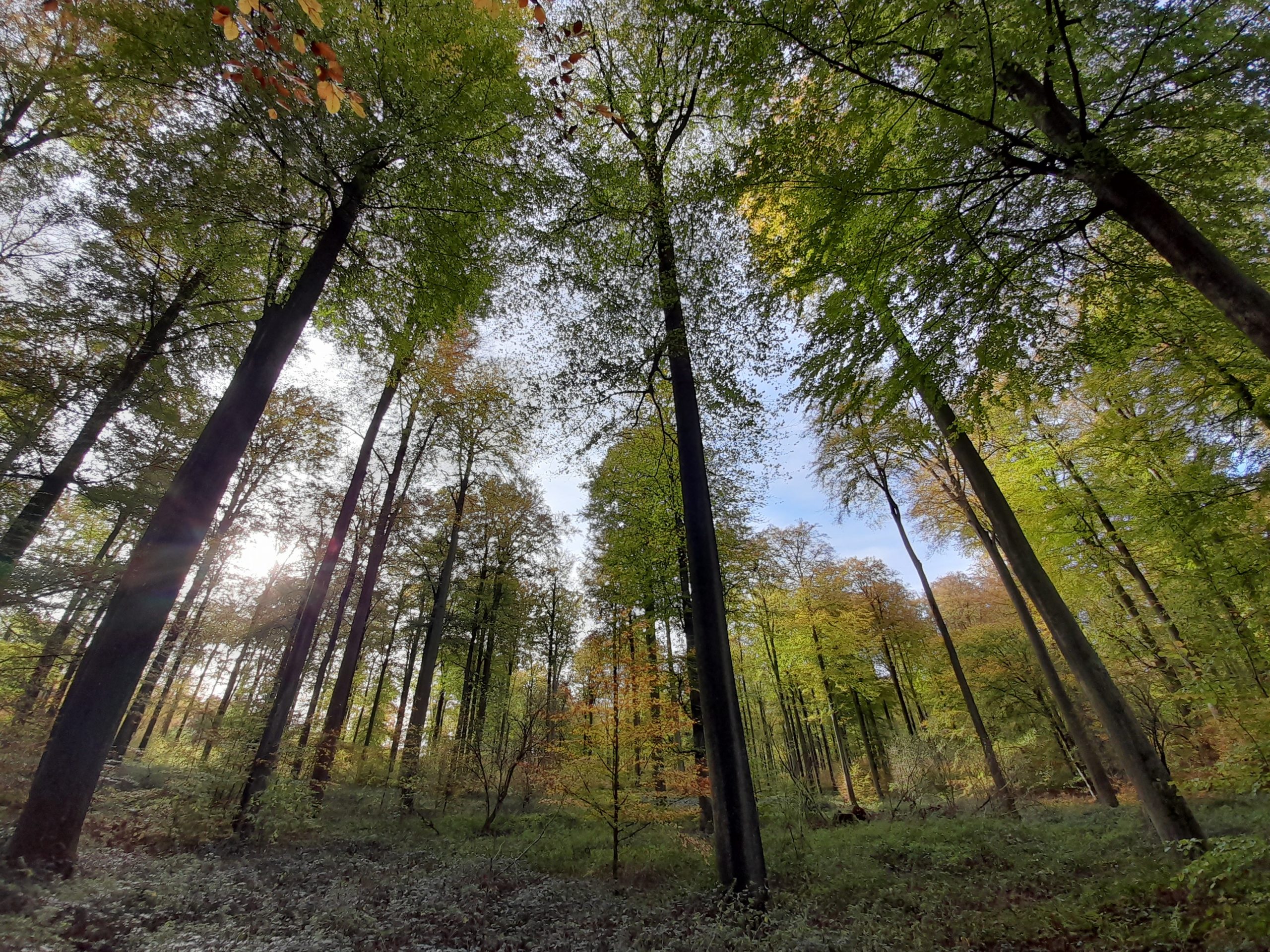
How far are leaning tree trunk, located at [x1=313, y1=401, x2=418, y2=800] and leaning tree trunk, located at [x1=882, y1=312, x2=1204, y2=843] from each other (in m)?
10.6

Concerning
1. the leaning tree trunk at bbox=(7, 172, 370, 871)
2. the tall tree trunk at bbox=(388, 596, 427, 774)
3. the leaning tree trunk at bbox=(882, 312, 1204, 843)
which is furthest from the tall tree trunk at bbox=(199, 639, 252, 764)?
the leaning tree trunk at bbox=(882, 312, 1204, 843)

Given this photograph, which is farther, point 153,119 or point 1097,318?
point 153,119

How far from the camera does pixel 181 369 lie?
8547 millimetres

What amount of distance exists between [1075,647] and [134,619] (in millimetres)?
10479

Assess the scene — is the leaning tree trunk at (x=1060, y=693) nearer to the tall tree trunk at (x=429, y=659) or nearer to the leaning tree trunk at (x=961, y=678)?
the leaning tree trunk at (x=961, y=678)

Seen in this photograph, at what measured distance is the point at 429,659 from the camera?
470 inches

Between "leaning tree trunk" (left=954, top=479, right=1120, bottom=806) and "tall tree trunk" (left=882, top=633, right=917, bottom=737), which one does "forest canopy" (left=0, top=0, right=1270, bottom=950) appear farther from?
"tall tree trunk" (left=882, top=633, right=917, bottom=737)

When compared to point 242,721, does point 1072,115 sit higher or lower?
higher

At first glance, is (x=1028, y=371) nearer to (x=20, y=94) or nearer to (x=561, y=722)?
(x=561, y=722)

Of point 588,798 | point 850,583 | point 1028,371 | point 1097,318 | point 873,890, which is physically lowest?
point 873,890

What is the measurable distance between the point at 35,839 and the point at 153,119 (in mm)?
8429

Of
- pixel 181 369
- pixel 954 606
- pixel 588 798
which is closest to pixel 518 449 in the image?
pixel 181 369

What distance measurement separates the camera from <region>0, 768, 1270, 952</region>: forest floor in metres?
3.45

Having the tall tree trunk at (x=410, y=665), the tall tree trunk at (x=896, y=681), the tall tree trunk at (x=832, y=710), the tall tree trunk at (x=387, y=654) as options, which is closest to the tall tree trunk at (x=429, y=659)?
the tall tree trunk at (x=410, y=665)
